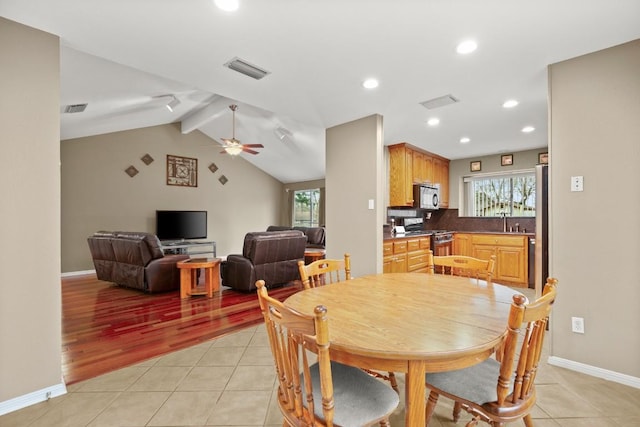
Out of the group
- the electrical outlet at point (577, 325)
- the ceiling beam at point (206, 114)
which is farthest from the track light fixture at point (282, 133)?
the electrical outlet at point (577, 325)

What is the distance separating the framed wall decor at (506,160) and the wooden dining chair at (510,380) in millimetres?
4982

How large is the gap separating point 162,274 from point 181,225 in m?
3.26

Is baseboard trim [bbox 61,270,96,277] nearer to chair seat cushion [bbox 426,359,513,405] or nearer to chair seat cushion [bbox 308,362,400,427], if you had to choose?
chair seat cushion [bbox 308,362,400,427]

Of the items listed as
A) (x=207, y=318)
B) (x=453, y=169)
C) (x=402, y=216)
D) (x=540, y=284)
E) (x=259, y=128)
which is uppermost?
(x=259, y=128)

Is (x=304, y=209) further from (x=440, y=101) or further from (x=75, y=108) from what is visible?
(x=440, y=101)

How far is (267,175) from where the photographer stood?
9672 millimetres

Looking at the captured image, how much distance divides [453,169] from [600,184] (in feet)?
13.9

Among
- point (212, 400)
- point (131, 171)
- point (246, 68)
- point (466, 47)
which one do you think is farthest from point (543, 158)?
point (131, 171)

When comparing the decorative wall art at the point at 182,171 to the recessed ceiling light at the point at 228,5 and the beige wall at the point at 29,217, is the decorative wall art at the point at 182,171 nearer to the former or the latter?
the beige wall at the point at 29,217

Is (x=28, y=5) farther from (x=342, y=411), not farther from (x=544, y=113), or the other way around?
(x=544, y=113)

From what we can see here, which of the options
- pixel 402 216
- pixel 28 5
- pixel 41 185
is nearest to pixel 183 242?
pixel 402 216

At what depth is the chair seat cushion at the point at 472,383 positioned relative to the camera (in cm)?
123

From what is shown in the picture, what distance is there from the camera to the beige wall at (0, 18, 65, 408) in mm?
1819

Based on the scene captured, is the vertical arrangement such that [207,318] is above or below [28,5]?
below
